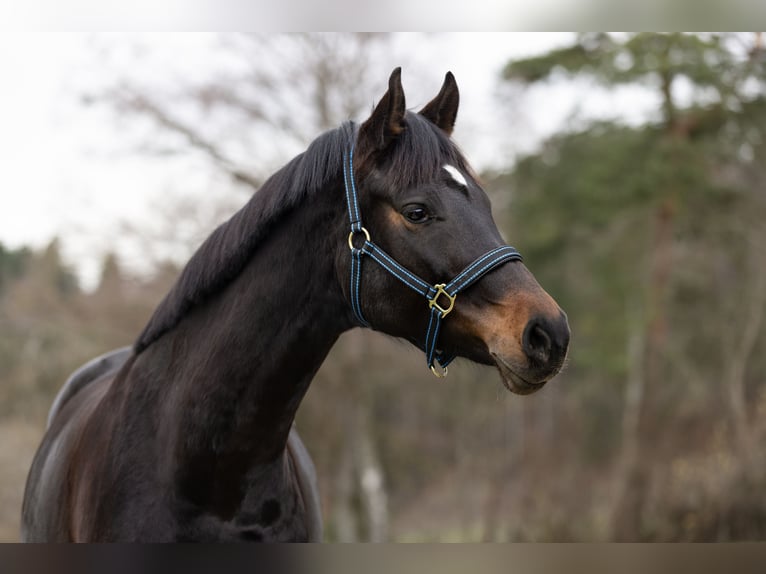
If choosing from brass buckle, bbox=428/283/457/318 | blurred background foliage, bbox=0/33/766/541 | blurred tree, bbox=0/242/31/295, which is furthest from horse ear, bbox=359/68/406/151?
blurred tree, bbox=0/242/31/295

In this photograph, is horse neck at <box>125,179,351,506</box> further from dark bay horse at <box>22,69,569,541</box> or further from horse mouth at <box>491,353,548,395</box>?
horse mouth at <box>491,353,548,395</box>

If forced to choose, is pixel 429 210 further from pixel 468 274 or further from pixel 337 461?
pixel 337 461

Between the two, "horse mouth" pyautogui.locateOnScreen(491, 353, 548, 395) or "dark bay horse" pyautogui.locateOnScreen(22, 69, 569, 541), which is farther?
"dark bay horse" pyautogui.locateOnScreen(22, 69, 569, 541)

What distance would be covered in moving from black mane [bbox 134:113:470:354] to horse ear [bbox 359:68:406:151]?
0.03m

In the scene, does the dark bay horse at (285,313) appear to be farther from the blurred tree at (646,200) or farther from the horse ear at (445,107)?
the blurred tree at (646,200)

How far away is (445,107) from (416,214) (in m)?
0.54

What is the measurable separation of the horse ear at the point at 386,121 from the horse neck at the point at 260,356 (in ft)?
0.69

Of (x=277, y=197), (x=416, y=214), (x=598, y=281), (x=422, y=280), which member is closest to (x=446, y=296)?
(x=422, y=280)

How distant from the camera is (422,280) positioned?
80.7 inches

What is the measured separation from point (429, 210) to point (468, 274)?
8.8 inches

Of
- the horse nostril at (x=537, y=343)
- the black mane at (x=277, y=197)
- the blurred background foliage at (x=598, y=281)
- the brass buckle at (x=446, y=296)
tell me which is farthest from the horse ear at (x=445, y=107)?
the blurred background foliage at (x=598, y=281)

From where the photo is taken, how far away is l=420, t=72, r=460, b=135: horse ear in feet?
7.86

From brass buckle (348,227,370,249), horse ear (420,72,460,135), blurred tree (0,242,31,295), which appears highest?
blurred tree (0,242,31,295)

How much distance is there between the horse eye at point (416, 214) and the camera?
207 centimetres
